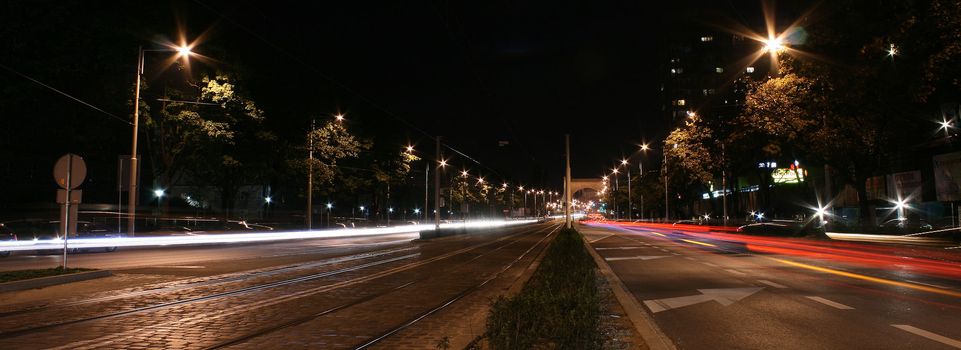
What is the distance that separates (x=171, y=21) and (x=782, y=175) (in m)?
48.3

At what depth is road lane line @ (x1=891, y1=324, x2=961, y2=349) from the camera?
755 centimetres

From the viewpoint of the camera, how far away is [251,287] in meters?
14.1

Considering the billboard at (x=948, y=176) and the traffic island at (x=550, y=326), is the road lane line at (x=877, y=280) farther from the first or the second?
the billboard at (x=948, y=176)

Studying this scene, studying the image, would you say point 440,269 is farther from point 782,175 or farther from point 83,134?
point 782,175

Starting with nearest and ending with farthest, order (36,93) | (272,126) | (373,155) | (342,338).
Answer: (342,338) < (36,93) < (272,126) < (373,155)

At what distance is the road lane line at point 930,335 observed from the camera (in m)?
7.55

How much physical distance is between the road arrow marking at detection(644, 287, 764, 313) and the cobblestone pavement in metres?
3.20

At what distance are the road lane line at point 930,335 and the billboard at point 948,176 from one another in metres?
37.8

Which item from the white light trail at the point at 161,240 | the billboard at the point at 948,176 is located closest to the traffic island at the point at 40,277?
→ the white light trail at the point at 161,240

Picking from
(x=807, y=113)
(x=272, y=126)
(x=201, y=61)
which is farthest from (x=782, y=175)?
(x=201, y=61)

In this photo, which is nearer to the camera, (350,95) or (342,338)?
(342,338)

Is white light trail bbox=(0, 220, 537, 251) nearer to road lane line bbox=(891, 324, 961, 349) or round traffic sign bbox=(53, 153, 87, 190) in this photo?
round traffic sign bbox=(53, 153, 87, 190)

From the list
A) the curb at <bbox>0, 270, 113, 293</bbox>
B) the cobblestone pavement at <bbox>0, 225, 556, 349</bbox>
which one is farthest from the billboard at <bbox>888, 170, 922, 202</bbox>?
the curb at <bbox>0, 270, 113, 293</bbox>

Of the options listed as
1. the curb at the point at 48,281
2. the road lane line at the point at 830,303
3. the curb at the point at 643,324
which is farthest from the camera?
the curb at the point at 48,281
